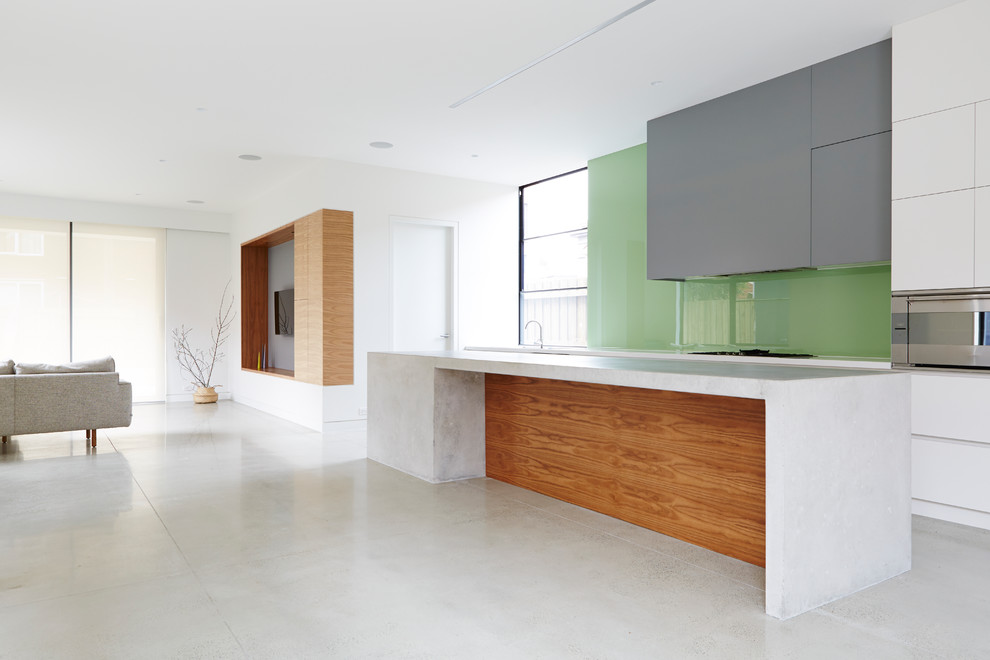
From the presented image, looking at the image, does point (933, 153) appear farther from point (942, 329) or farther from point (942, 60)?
point (942, 329)

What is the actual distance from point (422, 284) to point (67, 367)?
332 cm

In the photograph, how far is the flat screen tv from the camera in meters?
8.04

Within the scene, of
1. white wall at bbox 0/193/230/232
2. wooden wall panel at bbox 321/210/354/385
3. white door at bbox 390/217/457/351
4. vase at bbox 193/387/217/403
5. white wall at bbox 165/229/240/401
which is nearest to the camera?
wooden wall panel at bbox 321/210/354/385

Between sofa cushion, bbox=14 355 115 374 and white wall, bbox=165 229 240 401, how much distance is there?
359 cm

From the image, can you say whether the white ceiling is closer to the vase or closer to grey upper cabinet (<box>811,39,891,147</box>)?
grey upper cabinet (<box>811,39,891,147</box>)

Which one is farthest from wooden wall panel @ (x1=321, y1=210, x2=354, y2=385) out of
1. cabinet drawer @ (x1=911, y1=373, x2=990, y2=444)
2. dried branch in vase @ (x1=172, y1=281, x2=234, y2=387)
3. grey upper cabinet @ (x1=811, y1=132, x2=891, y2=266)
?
cabinet drawer @ (x1=911, y1=373, x2=990, y2=444)

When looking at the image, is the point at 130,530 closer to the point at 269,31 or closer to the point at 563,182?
the point at 269,31

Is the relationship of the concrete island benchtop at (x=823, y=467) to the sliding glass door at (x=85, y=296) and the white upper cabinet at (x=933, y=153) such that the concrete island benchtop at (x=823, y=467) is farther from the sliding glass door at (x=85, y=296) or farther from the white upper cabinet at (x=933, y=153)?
the sliding glass door at (x=85, y=296)

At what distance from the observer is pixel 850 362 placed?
3559mm

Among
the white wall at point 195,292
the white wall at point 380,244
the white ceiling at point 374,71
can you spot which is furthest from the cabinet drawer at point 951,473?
the white wall at point 195,292

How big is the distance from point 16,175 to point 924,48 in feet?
26.8

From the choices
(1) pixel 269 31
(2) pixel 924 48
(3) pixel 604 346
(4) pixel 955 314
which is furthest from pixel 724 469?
(3) pixel 604 346

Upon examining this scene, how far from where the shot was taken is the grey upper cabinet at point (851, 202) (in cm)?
364

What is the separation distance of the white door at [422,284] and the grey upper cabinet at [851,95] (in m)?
4.07
